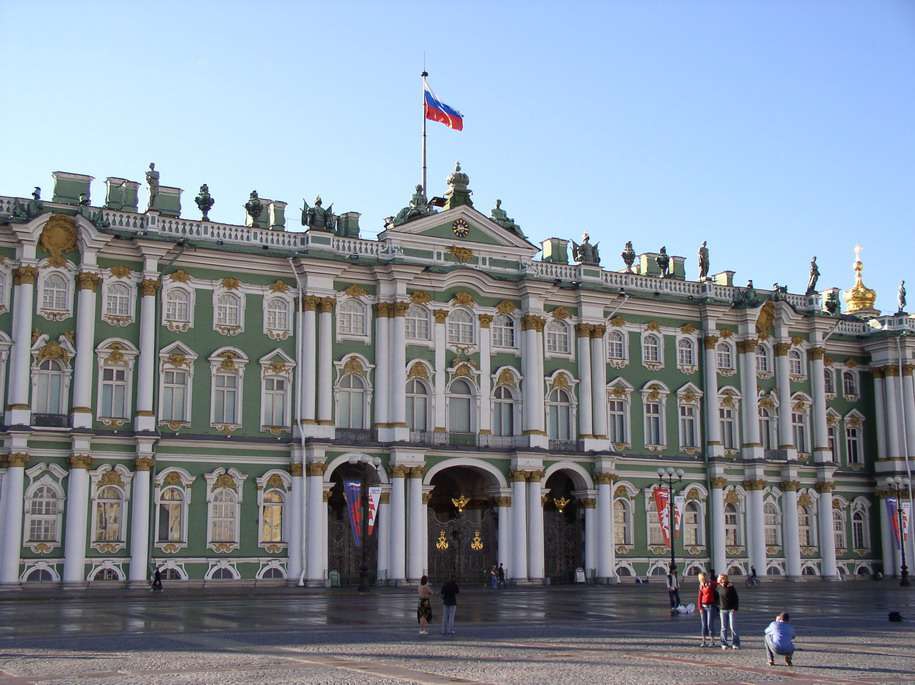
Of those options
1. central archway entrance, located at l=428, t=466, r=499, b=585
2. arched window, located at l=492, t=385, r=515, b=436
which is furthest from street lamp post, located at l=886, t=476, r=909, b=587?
central archway entrance, located at l=428, t=466, r=499, b=585

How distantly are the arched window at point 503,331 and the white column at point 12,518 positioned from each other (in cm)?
2241

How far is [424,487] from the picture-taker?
191 feet

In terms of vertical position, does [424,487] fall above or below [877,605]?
above

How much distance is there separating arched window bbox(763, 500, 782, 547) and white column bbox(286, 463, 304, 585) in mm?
26157

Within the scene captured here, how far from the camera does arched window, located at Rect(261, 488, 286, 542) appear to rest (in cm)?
5541

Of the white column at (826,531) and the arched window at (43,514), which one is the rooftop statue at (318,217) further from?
the white column at (826,531)

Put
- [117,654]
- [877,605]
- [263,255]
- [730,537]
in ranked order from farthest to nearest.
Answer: [730,537]
[263,255]
[877,605]
[117,654]

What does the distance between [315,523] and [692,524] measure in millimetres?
20923

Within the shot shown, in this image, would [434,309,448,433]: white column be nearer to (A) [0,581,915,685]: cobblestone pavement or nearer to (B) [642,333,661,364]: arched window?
(B) [642,333,661,364]: arched window

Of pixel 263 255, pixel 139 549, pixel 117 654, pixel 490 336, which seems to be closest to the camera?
pixel 117 654

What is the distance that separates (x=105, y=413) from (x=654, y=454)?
2759 cm

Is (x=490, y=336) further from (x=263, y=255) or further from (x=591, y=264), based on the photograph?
(x=263, y=255)

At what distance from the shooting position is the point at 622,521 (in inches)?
2514

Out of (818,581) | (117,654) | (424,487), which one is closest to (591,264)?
(424,487)
